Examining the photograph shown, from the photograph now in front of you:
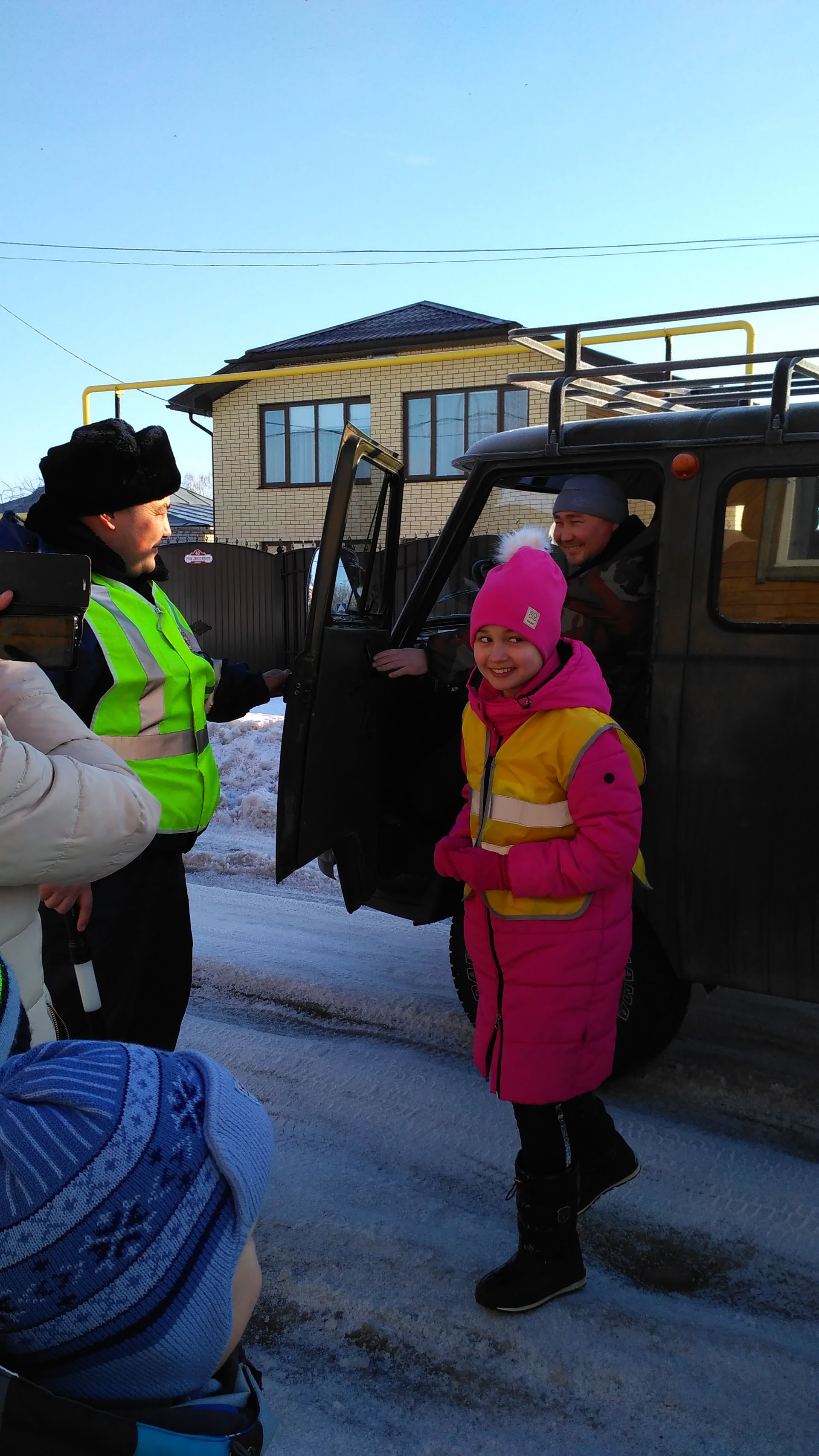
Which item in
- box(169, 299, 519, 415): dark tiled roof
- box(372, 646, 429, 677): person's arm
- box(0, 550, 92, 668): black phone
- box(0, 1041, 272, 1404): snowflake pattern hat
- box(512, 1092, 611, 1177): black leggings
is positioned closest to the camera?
box(0, 1041, 272, 1404): snowflake pattern hat

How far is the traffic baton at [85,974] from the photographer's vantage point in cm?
236

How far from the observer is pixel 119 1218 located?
928 millimetres

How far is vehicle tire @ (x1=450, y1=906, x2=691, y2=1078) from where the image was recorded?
10.1ft

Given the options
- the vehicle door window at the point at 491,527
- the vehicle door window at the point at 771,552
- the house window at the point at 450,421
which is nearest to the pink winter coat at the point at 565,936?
the vehicle door window at the point at 771,552

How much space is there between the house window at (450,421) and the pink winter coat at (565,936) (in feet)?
57.2

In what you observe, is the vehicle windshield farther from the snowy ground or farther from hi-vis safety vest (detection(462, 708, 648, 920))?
the snowy ground

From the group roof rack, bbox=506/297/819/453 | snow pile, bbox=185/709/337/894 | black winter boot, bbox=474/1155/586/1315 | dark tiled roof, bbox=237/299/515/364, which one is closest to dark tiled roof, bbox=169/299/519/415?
dark tiled roof, bbox=237/299/515/364

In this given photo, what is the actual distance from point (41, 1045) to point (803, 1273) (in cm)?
217

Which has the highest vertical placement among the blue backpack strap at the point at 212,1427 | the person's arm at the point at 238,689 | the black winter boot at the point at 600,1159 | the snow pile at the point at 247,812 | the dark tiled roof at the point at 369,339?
the dark tiled roof at the point at 369,339

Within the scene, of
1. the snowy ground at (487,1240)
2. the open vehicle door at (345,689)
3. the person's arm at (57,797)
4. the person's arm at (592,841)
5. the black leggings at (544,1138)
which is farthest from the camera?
the open vehicle door at (345,689)

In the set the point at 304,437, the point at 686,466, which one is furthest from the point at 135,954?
the point at 304,437

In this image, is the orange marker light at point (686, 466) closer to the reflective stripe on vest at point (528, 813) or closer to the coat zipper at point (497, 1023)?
Answer: the reflective stripe on vest at point (528, 813)

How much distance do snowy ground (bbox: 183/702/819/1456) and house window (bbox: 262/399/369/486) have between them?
58.9 ft

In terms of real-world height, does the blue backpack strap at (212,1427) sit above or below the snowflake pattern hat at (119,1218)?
below
